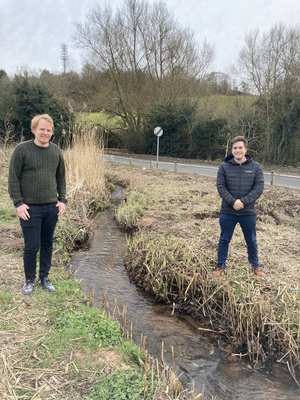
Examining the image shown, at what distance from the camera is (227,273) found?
3957 millimetres

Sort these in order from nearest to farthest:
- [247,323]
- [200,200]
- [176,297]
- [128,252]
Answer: [247,323]
[176,297]
[128,252]
[200,200]

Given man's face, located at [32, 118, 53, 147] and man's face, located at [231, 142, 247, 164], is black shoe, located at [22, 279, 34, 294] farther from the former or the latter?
man's face, located at [231, 142, 247, 164]

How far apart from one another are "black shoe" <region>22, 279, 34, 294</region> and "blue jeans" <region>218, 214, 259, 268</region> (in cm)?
239

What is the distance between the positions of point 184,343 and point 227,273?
3.62 feet

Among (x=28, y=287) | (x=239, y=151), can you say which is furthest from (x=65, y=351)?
(x=239, y=151)

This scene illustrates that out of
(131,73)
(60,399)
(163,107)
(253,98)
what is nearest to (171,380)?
(60,399)

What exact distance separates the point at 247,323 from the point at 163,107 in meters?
19.8

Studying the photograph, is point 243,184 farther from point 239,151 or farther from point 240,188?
point 239,151

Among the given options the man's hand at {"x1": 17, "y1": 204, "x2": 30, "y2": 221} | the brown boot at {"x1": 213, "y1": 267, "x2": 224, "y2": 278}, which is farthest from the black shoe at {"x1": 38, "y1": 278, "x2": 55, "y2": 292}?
the brown boot at {"x1": 213, "y1": 267, "x2": 224, "y2": 278}

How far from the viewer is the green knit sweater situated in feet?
9.82

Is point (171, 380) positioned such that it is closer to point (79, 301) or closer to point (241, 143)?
point (79, 301)

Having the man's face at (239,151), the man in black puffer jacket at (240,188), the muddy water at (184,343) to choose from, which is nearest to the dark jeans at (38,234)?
the muddy water at (184,343)

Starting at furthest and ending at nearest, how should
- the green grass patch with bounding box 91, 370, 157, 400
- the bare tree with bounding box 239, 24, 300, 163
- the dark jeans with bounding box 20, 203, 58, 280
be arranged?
1. the bare tree with bounding box 239, 24, 300, 163
2. the dark jeans with bounding box 20, 203, 58, 280
3. the green grass patch with bounding box 91, 370, 157, 400

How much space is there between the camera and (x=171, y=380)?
2283mm
